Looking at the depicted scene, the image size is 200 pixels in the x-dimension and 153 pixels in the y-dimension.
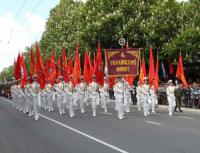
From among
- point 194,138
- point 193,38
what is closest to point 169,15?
point 193,38

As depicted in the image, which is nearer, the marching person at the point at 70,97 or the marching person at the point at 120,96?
the marching person at the point at 120,96

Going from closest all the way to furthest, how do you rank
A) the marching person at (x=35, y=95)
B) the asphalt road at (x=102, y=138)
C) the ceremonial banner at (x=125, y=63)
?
the asphalt road at (x=102, y=138) → the marching person at (x=35, y=95) → the ceremonial banner at (x=125, y=63)

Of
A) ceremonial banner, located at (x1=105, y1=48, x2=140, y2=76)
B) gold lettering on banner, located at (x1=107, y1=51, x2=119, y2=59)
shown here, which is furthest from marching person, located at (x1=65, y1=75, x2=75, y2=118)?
gold lettering on banner, located at (x1=107, y1=51, x2=119, y2=59)

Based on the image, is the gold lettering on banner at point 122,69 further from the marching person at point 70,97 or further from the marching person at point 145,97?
the marching person at point 70,97

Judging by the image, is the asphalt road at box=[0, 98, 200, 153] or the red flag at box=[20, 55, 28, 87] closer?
the asphalt road at box=[0, 98, 200, 153]

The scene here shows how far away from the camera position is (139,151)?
40.8ft

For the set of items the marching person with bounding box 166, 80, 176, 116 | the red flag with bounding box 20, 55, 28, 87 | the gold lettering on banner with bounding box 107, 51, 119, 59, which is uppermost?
the gold lettering on banner with bounding box 107, 51, 119, 59

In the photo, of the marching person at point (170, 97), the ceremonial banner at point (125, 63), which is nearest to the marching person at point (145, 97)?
the marching person at point (170, 97)

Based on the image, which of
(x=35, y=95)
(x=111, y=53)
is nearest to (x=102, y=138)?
(x=35, y=95)

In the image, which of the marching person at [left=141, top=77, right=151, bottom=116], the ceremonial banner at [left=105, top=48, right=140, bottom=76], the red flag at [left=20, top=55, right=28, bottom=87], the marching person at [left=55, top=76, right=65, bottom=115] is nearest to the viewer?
the marching person at [left=141, top=77, right=151, bottom=116]

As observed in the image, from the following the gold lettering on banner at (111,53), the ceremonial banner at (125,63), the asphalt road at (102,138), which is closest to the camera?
the asphalt road at (102,138)

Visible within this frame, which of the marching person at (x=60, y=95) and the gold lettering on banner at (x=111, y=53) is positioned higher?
the gold lettering on banner at (x=111, y=53)

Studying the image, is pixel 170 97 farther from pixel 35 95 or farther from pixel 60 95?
pixel 35 95

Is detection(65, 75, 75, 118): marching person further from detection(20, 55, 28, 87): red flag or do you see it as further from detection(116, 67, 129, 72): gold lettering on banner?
detection(20, 55, 28, 87): red flag
